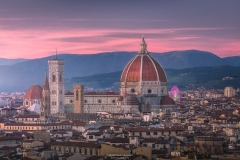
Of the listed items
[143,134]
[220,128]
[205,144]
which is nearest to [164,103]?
[220,128]

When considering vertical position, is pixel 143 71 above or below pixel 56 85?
above

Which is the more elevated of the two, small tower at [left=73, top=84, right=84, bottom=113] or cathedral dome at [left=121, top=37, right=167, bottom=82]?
cathedral dome at [left=121, top=37, right=167, bottom=82]

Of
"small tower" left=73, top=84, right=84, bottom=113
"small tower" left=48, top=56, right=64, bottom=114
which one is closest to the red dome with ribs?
"small tower" left=73, top=84, right=84, bottom=113

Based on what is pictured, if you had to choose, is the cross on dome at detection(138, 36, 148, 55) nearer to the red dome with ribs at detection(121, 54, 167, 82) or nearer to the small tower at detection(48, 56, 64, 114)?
the red dome with ribs at detection(121, 54, 167, 82)

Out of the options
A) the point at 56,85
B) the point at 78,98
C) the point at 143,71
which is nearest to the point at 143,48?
the point at 143,71

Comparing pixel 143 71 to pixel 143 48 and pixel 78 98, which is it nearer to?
pixel 143 48

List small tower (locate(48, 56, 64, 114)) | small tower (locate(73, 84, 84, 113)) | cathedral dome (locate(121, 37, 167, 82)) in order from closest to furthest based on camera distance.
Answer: small tower (locate(73, 84, 84, 113))
small tower (locate(48, 56, 64, 114))
cathedral dome (locate(121, 37, 167, 82))

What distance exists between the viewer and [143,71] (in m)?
129

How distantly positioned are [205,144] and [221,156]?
18.2 ft

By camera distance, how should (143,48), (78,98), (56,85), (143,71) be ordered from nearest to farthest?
(78,98) < (143,71) < (56,85) < (143,48)

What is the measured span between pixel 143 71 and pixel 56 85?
11314 mm

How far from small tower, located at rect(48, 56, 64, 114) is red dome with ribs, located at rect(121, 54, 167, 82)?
8.22m

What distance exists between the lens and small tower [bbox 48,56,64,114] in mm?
127769

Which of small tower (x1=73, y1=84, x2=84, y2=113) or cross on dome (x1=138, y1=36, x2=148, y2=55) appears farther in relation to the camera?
cross on dome (x1=138, y1=36, x2=148, y2=55)
